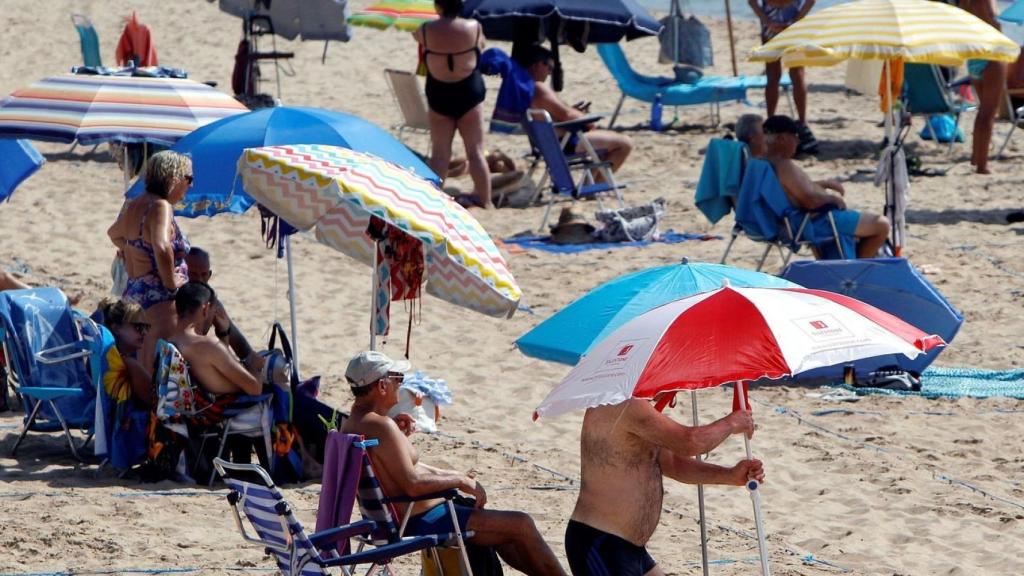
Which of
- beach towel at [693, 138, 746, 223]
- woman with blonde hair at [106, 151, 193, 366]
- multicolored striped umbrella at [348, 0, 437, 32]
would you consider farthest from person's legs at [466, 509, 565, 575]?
multicolored striped umbrella at [348, 0, 437, 32]

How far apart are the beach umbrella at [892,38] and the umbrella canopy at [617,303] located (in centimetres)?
461

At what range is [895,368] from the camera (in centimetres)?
776

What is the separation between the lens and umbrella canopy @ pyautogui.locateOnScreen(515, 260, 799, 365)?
4.53 meters

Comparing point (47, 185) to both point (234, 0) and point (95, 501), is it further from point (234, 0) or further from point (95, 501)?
point (95, 501)

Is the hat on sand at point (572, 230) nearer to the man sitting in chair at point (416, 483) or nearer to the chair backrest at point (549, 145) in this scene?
the chair backrest at point (549, 145)

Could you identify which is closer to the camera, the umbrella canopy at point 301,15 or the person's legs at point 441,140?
the person's legs at point 441,140

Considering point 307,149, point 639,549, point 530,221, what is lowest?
point 530,221

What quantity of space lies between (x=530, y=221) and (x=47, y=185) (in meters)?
3.62

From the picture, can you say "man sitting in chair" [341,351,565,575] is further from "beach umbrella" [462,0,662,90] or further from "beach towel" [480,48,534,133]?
"beach umbrella" [462,0,662,90]

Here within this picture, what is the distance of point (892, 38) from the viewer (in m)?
8.94

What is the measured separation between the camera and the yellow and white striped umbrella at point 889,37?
895 centimetres

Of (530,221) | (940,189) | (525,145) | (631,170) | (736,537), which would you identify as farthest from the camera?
(525,145)

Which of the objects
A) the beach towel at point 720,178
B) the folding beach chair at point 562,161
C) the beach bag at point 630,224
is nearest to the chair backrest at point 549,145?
the folding beach chair at point 562,161

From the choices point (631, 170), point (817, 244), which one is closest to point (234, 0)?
point (631, 170)
